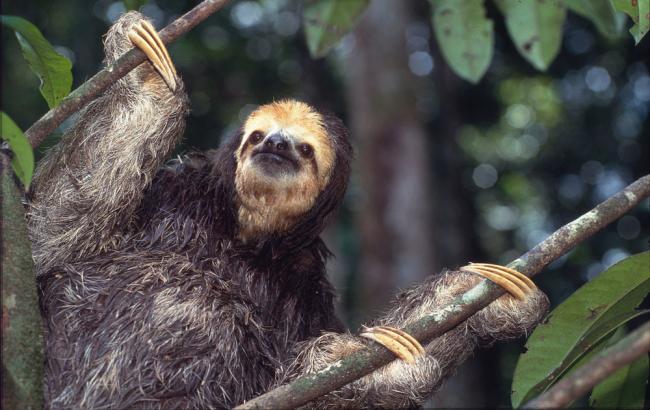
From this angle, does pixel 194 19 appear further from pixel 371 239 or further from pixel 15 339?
pixel 371 239

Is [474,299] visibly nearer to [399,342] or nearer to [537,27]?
[399,342]

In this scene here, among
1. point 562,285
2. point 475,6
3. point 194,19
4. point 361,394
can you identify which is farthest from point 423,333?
point 562,285

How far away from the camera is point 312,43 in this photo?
334 centimetres

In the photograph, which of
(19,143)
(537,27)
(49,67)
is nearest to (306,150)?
(49,67)

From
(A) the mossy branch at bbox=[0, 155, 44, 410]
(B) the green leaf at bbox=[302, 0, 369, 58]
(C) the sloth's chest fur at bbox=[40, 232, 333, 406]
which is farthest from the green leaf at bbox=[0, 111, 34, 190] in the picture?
(C) the sloth's chest fur at bbox=[40, 232, 333, 406]

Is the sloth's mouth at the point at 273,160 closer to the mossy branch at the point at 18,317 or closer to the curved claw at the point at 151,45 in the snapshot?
the curved claw at the point at 151,45

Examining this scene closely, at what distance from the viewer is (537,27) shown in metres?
3.21

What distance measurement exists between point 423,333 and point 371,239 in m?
9.39

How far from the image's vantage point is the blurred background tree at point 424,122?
13.9m

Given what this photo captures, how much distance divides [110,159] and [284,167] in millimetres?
1234

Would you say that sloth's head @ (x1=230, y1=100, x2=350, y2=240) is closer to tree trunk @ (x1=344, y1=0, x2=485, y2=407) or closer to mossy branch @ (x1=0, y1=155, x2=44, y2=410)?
mossy branch @ (x1=0, y1=155, x2=44, y2=410)

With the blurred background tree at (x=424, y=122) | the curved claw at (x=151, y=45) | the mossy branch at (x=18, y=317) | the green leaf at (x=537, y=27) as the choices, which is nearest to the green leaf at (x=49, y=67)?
the mossy branch at (x=18, y=317)

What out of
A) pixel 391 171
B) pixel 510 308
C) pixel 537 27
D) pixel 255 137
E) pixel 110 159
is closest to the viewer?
pixel 537 27

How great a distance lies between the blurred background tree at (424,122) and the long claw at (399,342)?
683 centimetres
